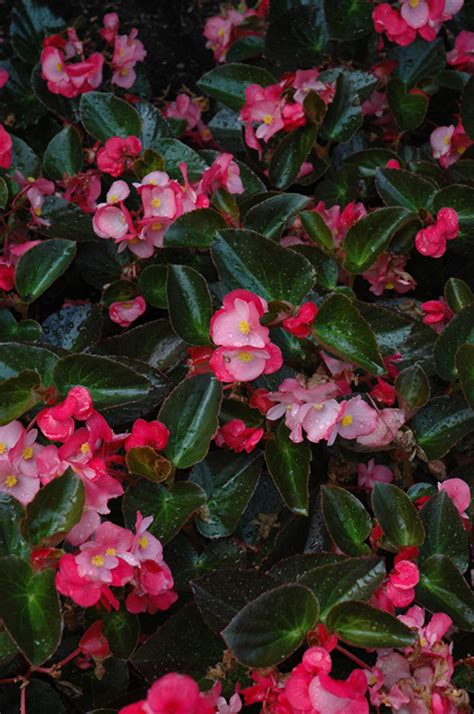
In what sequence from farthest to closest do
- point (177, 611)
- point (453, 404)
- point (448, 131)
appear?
point (448, 131) < point (453, 404) < point (177, 611)

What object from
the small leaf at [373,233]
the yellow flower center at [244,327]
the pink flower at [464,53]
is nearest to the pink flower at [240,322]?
the yellow flower center at [244,327]

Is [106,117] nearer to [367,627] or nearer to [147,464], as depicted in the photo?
[147,464]

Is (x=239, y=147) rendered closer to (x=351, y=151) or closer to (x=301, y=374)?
(x=351, y=151)

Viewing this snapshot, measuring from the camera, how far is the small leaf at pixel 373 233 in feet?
3.45

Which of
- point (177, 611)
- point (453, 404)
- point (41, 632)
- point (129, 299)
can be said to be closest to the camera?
point (41, 632)

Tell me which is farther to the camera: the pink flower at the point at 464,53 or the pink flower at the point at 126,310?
the pink flower at the point at 464,53

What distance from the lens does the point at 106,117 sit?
1233 mm

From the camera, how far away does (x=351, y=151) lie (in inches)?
54.4

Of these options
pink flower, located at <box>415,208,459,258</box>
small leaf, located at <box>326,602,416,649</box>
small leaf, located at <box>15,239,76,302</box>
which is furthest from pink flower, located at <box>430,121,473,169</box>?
small leaf, located at <box>326,602,416,649</box>

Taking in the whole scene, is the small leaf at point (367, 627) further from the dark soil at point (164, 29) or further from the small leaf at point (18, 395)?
the dark soil at point (164, 29)

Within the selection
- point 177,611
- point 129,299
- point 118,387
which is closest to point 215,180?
point 129,299

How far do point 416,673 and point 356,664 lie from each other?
6 centimetres

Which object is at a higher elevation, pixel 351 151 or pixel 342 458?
pixel 351 151

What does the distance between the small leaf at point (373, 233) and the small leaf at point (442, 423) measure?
0.58 ft
